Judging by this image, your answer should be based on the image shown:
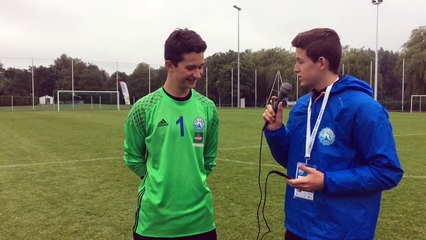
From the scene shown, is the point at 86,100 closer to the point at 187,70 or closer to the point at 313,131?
the point at 187,70

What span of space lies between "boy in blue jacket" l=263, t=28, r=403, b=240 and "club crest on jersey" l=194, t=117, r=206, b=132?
67 centimetres

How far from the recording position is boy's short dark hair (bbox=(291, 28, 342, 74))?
222 centimetres

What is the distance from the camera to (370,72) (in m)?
52.9

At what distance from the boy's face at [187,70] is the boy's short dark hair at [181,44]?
3 centimetres

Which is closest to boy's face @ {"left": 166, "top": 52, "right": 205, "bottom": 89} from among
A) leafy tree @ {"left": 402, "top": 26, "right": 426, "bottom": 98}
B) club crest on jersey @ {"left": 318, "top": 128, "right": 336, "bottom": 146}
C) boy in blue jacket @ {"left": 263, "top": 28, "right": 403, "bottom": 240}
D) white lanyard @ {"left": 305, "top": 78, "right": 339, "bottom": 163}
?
boy in blue jacket @ {"left": 263, "top": 28, "right": 403, "bottom": 240}

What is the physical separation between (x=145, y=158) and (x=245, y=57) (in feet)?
243

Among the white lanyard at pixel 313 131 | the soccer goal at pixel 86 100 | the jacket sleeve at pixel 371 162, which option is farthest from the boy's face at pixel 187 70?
the soccer goal at pixel 86 100

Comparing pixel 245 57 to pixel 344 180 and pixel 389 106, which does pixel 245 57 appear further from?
pixel 344 180

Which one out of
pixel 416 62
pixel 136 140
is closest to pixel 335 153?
pixel 136 140

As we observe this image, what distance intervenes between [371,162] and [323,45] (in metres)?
0.68

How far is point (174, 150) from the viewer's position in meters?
2.63

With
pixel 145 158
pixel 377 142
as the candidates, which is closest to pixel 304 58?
pixel 377 142

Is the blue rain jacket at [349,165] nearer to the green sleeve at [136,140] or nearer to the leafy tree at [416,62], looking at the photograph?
the green sleeve at [136,140]

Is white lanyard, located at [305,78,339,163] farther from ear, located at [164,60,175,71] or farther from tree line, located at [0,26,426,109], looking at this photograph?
tree line, located at [0,26,426,109]
